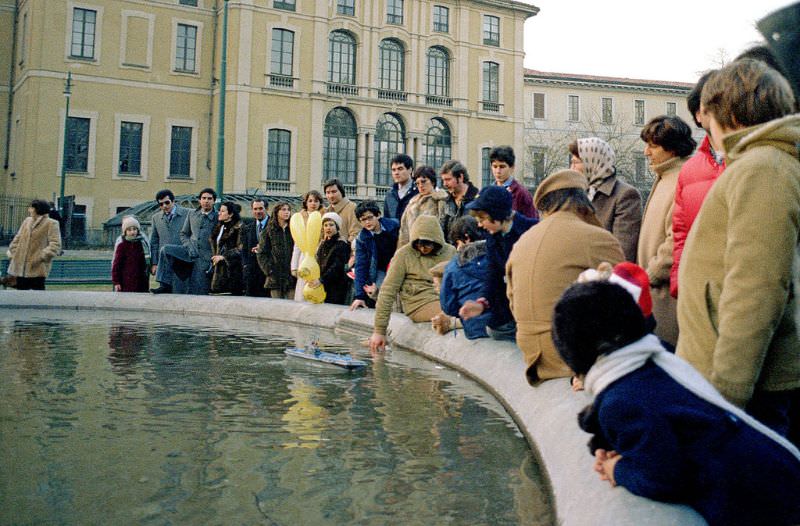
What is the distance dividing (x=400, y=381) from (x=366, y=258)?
346cm

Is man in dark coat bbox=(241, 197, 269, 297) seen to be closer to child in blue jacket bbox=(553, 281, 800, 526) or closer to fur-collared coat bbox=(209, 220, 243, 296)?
fur-collared coat bbox=(209, 220, 243, 296)

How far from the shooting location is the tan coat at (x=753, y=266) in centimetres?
252

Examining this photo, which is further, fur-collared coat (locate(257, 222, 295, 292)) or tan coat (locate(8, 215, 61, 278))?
tan coat (locate(8, 215, 61, 278))

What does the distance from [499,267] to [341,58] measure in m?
40.1

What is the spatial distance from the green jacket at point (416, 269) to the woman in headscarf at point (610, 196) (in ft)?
6.64

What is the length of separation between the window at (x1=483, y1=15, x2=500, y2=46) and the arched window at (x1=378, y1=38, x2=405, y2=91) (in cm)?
578

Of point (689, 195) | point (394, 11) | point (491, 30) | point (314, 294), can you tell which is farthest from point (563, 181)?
point (491, 30)

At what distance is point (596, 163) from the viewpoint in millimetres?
5762

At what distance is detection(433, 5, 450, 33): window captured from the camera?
47219 mm

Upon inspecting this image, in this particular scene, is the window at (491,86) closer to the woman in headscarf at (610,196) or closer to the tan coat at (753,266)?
the woman in headscarf at (610,196)

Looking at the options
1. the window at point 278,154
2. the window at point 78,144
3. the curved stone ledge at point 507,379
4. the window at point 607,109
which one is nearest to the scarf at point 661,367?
the curved stone ledge at point 507,379

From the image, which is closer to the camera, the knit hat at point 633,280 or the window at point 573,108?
the knit hat at point 633,280

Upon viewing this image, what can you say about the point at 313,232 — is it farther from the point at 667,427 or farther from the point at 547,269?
the point at 667,427

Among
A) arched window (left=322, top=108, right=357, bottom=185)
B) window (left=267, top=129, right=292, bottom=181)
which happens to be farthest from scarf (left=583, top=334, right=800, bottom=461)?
arched window (left=322, top=108, right=357, bottom=185)
